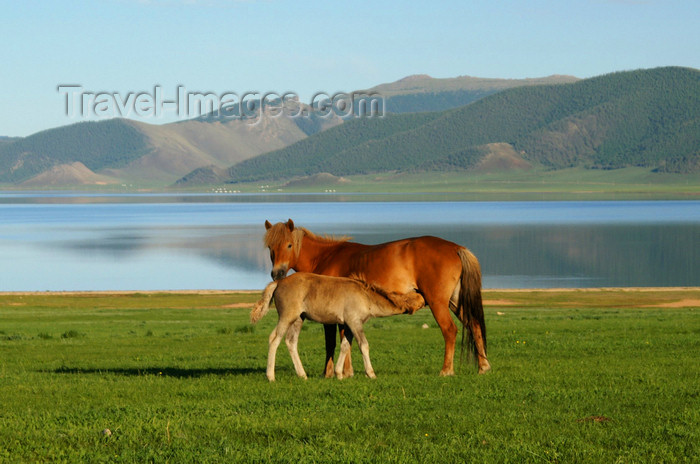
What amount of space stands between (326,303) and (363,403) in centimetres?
188

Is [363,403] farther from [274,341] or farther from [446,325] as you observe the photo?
[446,325]

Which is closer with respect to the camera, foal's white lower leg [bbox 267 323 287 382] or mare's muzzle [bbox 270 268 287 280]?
foal's white lower leg [bbox 267 323 287 382]

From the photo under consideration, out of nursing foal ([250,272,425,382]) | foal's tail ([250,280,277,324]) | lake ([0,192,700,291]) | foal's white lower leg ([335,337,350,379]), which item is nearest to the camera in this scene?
nursing foal ([250,272,425,382])

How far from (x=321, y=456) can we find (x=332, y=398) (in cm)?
291

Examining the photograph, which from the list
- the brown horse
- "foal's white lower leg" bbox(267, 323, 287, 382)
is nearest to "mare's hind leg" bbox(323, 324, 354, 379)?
the brown horse

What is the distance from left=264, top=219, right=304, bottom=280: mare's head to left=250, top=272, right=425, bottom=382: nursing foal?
3.88ft

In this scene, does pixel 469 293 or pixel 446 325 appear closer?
pixel 446 325

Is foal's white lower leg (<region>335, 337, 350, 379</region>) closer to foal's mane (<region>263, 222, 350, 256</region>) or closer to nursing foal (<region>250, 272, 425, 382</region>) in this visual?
nursing foal (<region>250, 272, 425, 382</region>)

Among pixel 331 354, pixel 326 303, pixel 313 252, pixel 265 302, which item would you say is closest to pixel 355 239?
pixel 313 252

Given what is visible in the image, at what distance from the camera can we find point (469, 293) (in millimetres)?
14008

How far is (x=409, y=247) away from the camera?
14.0 meters

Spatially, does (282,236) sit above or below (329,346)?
above

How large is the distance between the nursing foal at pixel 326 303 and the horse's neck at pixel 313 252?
58.1 inches

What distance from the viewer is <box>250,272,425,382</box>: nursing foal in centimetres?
1301
